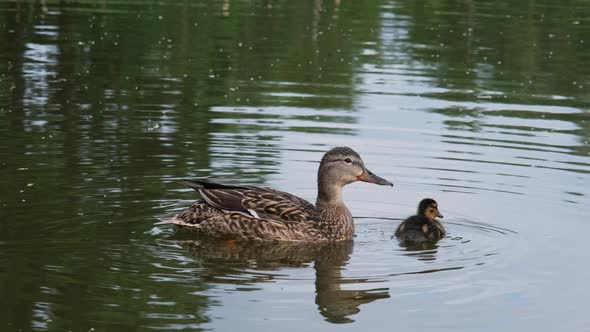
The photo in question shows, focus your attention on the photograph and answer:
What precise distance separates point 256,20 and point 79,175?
49.8 ft

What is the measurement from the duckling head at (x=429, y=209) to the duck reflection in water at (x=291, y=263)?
70 centimetres

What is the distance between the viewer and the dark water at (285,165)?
8.89 metres

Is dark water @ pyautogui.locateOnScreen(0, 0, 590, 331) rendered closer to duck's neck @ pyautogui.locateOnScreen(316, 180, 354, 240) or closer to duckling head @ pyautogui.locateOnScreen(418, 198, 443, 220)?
duck's neck @ pyautogui.locateOnScreen(316, 180, 354, 240)

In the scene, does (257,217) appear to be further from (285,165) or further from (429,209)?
(285,165)

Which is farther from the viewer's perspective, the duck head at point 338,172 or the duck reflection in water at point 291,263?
the duck head at point 338,172

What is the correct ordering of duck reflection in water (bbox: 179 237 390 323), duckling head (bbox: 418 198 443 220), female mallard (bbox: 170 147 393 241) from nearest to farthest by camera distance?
duck reflection in water (bbox: 179 237 390 323)
female mallard (bbox: 170 147 393 241)
duckling head (bbox: 418 198 443 220)

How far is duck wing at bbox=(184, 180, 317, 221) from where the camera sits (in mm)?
11062

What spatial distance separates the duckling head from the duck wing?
96 centimetres

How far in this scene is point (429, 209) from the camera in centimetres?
1122

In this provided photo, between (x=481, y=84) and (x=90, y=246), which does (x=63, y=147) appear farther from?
(x=481, y=84)

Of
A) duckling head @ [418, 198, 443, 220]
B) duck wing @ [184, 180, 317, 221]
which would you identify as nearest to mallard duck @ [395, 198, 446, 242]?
duckling head @ [418, 198, 443, 220]

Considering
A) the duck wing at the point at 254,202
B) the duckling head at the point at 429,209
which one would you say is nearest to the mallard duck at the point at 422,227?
the duckling head at the point at 429,209

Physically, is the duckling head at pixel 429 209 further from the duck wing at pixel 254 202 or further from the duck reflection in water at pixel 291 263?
the duck wing at pixel 254 202

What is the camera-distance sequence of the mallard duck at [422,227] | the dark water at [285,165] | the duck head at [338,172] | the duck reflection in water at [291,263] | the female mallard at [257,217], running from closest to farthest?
the dark water at [285,165]
the duck reflection in water at [291,263]
the mallard duck at [422,227]
the female mallard at [257,217]
the duck head at [338,172]
